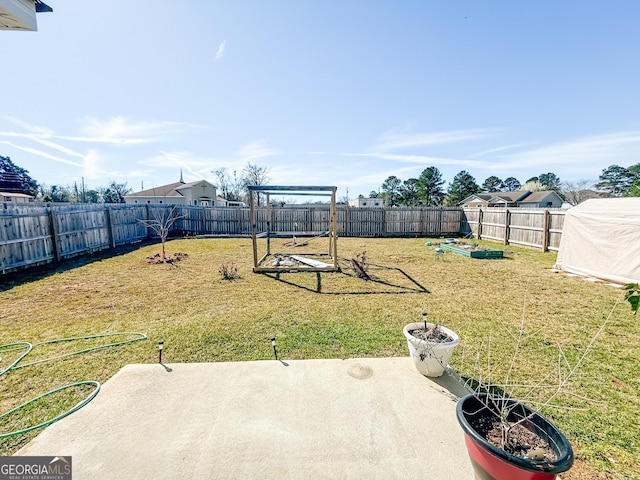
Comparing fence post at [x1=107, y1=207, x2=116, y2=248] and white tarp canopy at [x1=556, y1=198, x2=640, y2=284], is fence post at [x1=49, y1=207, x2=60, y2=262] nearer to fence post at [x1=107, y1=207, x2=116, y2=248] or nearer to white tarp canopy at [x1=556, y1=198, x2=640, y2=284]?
fence post at [x1=107, y1=207, x2=116, y2=248]

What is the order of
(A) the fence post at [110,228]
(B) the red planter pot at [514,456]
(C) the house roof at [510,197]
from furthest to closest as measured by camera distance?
(C) the house roof at [510,197]
(A) the fence post at [110,228]
(B) the red planter pot at [514,456]

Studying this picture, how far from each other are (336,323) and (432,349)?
164 centimetres

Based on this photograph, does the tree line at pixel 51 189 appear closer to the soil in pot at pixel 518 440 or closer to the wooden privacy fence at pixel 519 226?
the wooden privacy fence at pixel 519 226

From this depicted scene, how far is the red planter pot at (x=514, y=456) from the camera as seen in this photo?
1097mm

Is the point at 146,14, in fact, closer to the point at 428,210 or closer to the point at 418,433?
the point at 418,433

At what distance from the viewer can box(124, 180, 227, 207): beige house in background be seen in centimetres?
2570

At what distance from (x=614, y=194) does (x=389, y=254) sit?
145 feet

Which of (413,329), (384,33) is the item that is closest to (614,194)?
(384,33)

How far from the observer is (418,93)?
393 inches

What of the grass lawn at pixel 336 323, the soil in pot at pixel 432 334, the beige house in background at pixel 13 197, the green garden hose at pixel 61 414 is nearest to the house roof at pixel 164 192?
→ the beige house in background at pixel 13 197

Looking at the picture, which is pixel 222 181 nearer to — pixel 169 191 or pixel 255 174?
pixel 255 174

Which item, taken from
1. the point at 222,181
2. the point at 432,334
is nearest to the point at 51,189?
the point at 222,181

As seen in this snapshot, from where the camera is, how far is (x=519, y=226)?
10914 millimetres

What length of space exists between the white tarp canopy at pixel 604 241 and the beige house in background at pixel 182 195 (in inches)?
986
